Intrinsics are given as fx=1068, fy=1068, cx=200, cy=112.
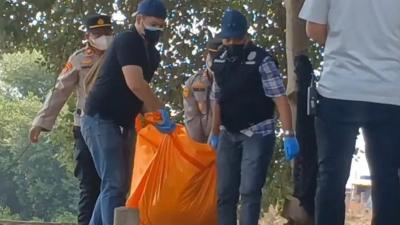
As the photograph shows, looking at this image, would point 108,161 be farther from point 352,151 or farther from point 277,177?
point 277,177

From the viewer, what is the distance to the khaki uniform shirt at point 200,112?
7.48m

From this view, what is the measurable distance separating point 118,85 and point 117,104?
13 centimetres

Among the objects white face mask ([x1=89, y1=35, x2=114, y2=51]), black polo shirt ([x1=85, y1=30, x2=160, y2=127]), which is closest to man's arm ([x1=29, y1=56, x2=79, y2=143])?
white face mask ([x1=89, y1=35, x2=114, y2=51])

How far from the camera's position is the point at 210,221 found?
6.86m

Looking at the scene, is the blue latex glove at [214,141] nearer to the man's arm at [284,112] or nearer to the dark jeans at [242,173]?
the dark jeans at [242,173]

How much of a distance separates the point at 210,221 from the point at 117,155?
0.84m

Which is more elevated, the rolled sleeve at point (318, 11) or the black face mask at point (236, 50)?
the rolled sleeve at point (318, 11)

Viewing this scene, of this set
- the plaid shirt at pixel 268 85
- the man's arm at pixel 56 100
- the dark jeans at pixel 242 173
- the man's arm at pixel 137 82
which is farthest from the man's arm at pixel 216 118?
the man's arm at pixel 56 100

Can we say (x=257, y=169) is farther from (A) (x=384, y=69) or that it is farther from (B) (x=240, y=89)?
(A) (x=384, y=69)

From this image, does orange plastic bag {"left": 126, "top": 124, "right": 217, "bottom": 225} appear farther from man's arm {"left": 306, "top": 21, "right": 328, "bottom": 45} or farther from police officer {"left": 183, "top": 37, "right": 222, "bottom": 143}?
man's arm {"left": 306, "top": 21, "right": 328, "bottom": 45}

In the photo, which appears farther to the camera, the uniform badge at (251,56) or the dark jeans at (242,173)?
the uniform badge at (251,56)

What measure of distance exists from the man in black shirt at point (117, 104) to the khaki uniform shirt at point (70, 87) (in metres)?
0.60

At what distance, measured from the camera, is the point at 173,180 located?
21.8 ft

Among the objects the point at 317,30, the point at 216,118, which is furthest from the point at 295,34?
the point at 317,30
